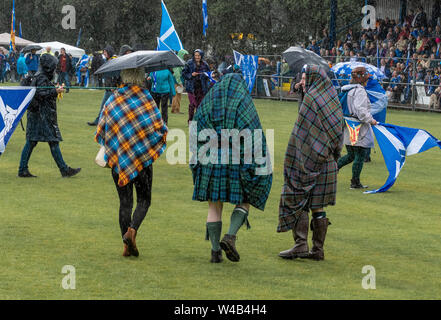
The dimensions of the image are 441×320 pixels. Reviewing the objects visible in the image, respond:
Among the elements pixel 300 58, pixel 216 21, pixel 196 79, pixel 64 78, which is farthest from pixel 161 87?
pixel 216 21

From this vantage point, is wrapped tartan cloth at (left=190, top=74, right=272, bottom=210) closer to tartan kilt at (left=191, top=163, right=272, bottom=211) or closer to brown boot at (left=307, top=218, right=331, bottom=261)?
tartan kilt at (left=191, top=163, right=272, bottom=211)

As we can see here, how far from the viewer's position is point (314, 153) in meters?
7.58

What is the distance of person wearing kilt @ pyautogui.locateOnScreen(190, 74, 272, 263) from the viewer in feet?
23.9

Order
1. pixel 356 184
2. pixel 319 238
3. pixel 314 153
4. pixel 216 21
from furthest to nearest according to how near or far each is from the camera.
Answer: pixel 216 21 → pixel 356 184 → pixel 319 238 → pixel 314 153

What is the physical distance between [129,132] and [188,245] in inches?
50.5

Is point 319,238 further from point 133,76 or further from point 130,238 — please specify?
point 133,76

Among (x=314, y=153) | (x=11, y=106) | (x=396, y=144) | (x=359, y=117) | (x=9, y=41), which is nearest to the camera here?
(x=314, y=153)

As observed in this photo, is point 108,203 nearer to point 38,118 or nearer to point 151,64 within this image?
point 38,118

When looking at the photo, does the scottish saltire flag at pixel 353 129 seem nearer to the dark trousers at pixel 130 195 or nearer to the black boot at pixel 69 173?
the black boot at pixel 69 173

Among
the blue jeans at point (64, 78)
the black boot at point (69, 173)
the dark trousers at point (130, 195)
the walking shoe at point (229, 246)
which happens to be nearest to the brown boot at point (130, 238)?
the dark trousers at point (130, 195)

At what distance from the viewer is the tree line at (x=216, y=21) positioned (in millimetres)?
38500

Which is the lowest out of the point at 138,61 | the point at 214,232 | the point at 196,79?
the point at 214,232

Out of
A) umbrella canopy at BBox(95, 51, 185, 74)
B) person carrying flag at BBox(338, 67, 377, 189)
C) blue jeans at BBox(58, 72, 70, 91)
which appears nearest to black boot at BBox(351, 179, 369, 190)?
person carrying flag at BBox(338, 67, 377, 189)

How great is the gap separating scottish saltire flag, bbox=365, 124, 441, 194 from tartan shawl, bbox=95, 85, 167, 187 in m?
4.74
